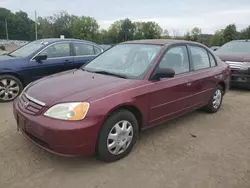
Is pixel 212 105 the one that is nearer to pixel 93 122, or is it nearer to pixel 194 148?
pixel 194 148

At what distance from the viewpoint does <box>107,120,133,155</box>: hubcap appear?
10.1 feet

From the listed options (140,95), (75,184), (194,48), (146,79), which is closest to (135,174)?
(75,184)

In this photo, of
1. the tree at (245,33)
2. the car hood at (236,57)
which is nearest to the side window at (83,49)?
the car hood at (236,57)

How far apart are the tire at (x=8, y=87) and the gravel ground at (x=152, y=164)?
1528 millimetres

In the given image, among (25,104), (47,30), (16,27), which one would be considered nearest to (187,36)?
(47,30)

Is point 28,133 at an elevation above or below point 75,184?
above

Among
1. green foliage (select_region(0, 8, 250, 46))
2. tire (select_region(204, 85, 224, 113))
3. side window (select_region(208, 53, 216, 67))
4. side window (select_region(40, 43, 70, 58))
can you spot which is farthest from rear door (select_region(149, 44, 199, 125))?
green foliage (select_region(0, 8, 250, 46))

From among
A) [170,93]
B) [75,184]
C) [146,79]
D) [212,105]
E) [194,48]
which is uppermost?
[194,48]

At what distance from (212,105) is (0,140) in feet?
12.7

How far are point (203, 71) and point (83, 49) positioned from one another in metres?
3.60

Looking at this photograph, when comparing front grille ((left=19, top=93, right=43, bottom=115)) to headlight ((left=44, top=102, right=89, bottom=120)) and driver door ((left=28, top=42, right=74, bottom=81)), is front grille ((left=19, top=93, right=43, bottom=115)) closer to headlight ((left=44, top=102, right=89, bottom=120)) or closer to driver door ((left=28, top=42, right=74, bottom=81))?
headlight ((left=44, top=102, right=89, bottom=120))

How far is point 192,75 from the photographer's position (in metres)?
4.27

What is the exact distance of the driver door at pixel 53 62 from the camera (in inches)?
236

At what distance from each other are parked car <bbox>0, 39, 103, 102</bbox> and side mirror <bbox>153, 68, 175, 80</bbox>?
3.47m
